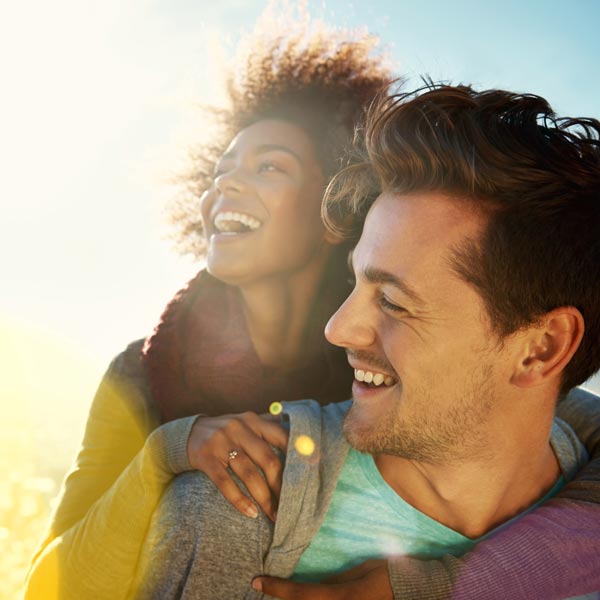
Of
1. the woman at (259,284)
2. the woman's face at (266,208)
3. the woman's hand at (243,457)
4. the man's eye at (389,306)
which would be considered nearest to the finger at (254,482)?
the woman's hand at (243,457)

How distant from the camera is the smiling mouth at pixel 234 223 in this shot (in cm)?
256

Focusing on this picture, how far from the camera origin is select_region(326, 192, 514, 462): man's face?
63.6 inches

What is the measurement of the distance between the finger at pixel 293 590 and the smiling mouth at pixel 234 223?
4.89 feet

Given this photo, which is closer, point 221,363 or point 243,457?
point 243,457

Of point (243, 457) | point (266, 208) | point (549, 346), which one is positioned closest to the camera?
point (243, 457)

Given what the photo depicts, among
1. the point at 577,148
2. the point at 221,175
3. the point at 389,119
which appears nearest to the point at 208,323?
the point at 221,175

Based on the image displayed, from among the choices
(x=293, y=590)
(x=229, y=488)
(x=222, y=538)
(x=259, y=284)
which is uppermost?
(x=259, y=284)

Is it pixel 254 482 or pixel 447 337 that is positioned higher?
pixel 447 337

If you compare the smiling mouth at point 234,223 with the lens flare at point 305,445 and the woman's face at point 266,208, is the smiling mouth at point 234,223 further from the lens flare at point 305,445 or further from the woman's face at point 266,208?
the lens flare at point 305,445

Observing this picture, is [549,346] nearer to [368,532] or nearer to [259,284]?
[368,532]

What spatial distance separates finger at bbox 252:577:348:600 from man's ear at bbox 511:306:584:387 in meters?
0.75

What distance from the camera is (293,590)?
1469 millimetres

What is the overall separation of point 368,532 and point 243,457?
1.34 ft

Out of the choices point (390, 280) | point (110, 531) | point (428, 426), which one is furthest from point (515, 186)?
point (110, 531)
